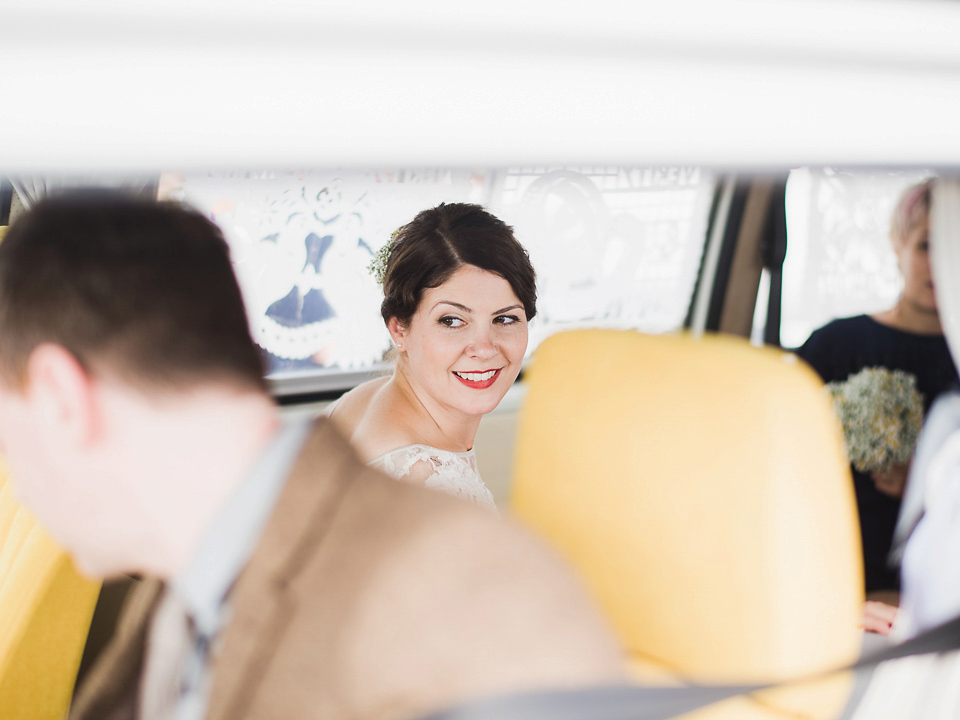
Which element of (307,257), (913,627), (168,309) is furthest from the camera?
(307,257)

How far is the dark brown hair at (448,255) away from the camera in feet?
7.36

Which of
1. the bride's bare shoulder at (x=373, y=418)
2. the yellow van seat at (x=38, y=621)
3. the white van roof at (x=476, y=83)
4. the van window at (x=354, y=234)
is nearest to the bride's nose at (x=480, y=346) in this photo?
the bride's bare shoulder at (x=373, y=418)

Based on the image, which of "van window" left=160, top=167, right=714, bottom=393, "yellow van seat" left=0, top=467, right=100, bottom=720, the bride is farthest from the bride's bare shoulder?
"yellow van seat" left=0, top=467, right=100, bottom=720

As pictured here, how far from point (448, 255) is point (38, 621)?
128 cm

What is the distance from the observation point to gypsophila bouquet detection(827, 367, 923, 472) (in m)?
2.54

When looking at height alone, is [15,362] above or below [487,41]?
below

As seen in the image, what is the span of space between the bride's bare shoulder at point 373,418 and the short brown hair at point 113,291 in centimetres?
120

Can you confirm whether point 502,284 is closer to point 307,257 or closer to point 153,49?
point 307,257

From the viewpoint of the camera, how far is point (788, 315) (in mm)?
3656

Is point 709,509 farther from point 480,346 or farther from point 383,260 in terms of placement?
point 383,260

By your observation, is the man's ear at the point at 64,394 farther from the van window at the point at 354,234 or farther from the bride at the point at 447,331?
the van window at the point at 354,234

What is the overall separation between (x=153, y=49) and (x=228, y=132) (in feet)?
0.18

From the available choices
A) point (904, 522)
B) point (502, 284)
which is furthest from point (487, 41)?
point (904, 522)

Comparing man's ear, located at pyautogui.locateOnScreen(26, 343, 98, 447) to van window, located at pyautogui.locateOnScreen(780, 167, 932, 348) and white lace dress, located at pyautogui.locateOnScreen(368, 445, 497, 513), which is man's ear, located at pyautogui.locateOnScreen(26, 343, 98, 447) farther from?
van window, located at pyautogui.locateOnScreen(780, 167, 932, 348)
